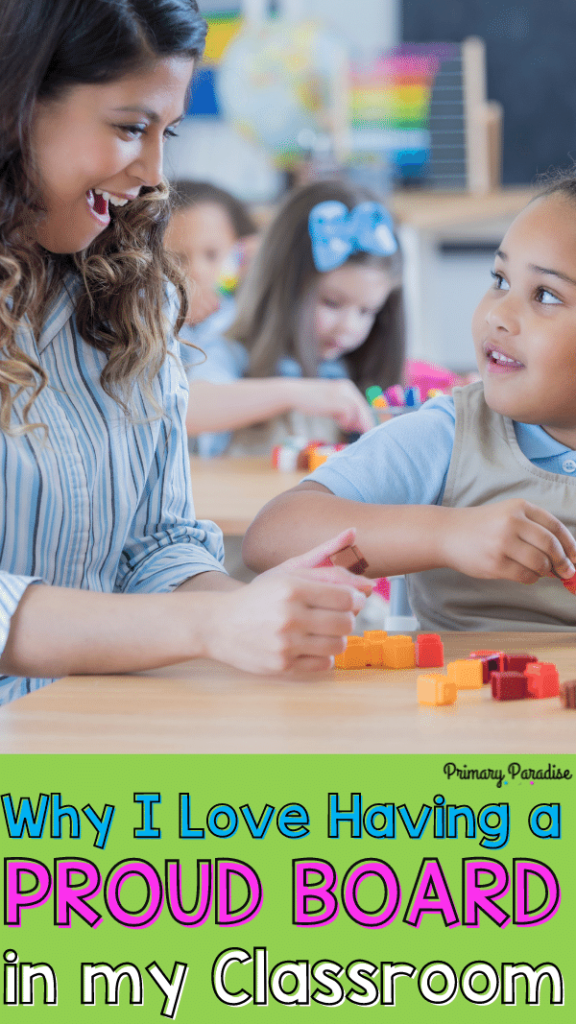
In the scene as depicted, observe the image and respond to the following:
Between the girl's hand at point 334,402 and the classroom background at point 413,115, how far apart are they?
6.34 ft

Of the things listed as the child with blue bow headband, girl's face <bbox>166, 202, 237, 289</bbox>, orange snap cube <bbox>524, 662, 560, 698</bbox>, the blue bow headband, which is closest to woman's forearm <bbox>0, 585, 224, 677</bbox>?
orange snap cube <bbox>524, 662, 560, 698</bbox>

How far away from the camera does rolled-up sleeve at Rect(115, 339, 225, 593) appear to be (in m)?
1.00

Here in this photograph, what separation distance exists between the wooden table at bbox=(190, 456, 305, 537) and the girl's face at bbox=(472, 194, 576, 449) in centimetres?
41

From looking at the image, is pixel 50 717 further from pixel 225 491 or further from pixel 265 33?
pixel 265 33

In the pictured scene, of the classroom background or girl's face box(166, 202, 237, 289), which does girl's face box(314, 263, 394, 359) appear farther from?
the classroom background

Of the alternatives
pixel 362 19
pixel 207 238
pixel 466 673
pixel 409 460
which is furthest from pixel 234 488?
pixel 362 19

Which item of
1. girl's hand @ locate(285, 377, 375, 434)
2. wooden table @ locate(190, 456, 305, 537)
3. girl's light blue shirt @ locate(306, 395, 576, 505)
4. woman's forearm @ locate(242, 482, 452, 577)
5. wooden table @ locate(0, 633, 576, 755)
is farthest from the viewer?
girl's hand @ locate(285, 377, 375, 434)

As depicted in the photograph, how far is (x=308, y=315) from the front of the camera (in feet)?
7.45

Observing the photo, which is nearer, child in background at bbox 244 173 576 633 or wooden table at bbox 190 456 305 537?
child in background at bbox 244 173 576 633

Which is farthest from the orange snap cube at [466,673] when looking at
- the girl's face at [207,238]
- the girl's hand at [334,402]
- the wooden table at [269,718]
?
the girl's face at [207,238]

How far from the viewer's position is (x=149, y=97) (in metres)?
0.88

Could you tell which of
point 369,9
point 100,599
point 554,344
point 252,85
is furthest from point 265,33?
point 100,599

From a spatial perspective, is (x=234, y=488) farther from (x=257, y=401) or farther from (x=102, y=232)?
(x=102, y=232)

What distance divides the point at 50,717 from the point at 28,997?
160 millimetres
